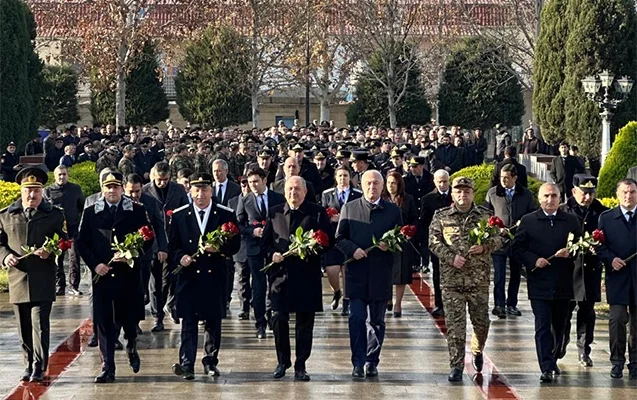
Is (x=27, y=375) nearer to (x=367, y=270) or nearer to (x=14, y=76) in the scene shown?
(x=367, y=270)

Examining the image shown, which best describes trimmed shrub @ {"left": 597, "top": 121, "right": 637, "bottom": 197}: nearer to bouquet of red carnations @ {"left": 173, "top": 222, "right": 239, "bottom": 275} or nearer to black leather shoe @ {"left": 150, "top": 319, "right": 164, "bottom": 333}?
black leather shoe @ {"left": 150, "top": 319, "right": 164, "bottom": 333}

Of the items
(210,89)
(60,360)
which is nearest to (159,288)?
(60,360)

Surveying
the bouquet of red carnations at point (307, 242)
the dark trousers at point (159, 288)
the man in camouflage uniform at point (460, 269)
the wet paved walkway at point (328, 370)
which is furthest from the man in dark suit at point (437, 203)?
the bouquet of red carnations at point (307, 242)

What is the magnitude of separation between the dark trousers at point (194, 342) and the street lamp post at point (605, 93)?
17.9 meters

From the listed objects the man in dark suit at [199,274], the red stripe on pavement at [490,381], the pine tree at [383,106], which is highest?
the pine tree at [383,106]

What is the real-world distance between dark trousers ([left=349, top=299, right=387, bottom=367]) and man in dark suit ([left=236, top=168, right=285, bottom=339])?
7.81 feet

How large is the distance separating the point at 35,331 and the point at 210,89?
47.8m

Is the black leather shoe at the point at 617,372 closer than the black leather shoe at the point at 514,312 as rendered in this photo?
Yes

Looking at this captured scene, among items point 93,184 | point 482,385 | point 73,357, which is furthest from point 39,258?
point 93,184

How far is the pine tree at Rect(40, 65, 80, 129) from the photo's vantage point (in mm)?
57406

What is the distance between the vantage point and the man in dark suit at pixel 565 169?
28.6m

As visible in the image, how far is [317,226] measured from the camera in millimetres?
12297

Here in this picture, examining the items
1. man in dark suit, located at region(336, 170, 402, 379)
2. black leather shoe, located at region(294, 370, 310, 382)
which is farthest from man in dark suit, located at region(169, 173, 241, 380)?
man in dark suit, located at region(336, 170, 402, 379)

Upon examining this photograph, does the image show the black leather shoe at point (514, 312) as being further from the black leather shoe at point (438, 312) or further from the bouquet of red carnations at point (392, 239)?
the bouquet of red carnations at point (392, 239)
